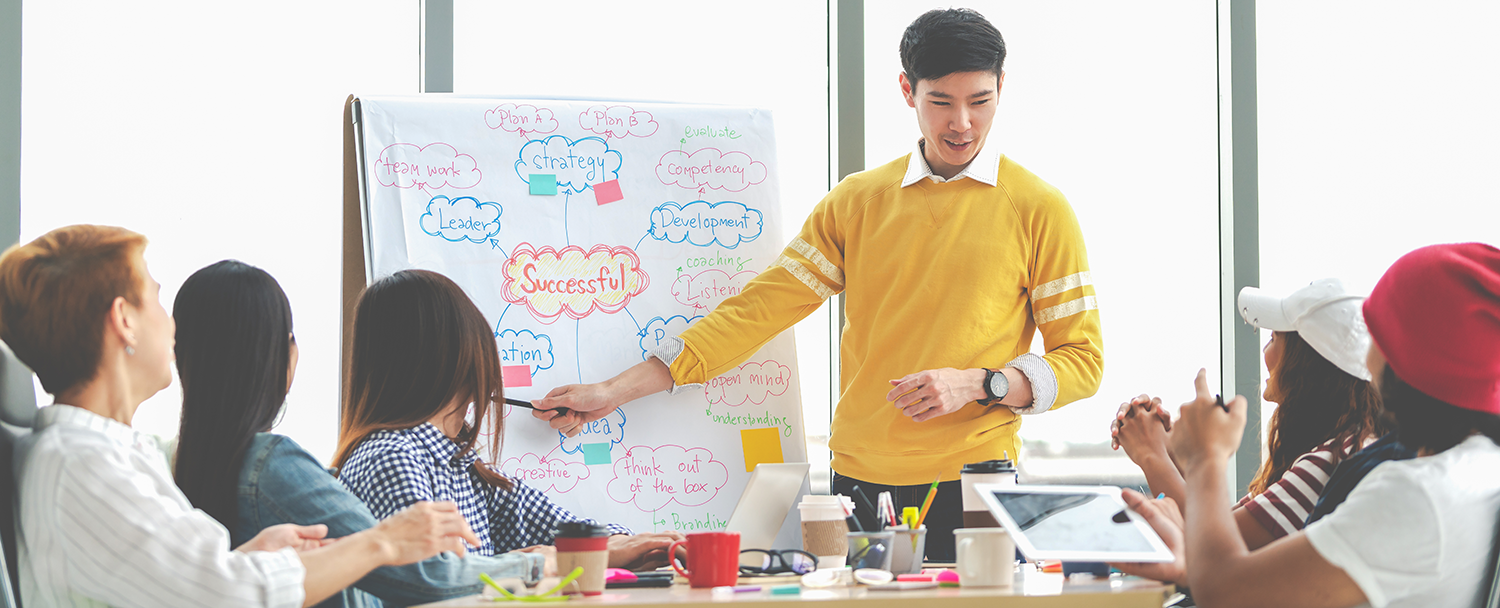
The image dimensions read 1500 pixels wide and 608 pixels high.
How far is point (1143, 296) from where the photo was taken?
130 inches

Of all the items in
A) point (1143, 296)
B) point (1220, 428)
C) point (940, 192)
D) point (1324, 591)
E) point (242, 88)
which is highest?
point (242, 88)

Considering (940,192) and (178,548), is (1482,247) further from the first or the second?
(178,548)

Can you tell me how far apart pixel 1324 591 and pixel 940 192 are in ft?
4.55

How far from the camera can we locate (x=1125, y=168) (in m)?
3.31

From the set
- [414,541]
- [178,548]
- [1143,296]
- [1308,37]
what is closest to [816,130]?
[1143,296]

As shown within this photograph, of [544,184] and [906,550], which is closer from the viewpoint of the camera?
[906,550]

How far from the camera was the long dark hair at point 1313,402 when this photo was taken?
1776 millimetres

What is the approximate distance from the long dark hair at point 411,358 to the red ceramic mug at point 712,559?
1.87 feet

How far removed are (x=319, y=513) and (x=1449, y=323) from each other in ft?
5.00

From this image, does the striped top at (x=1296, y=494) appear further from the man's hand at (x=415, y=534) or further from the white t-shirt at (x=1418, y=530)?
the man's hand at (x=415, y=534)

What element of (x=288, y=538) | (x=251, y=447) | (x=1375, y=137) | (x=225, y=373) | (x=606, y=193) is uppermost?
(x=1375, y=137)

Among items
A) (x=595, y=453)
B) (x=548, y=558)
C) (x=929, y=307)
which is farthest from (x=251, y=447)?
(x=929, y=307)

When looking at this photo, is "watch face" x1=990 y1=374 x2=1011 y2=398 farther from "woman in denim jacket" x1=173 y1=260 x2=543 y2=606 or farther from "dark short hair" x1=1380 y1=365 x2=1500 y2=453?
"woman in denim jacket" x1=173 y1=260 x2=543 y2=606

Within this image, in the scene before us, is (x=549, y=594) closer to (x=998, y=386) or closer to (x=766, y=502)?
(x=766, y=502)
